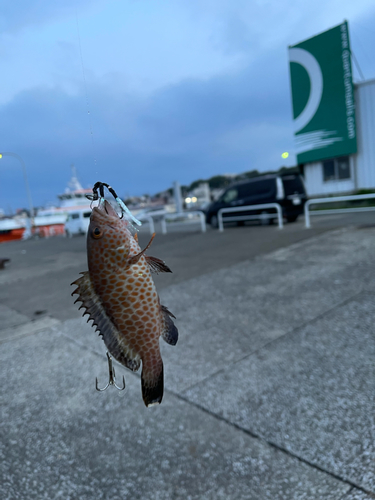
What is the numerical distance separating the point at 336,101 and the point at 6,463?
20.7 m

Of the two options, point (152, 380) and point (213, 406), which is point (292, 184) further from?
point (152, 380)

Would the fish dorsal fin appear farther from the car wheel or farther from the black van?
the car wheel

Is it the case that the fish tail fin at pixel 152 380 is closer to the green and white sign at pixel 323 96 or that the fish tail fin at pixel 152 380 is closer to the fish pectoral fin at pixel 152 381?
the fish pectoral fin at pixel 152 381

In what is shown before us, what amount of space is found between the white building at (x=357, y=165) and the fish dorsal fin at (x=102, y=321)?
21.0 m

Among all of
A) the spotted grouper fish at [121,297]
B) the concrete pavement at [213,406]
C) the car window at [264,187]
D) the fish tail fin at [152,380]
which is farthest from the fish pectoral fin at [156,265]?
the car window at [264,187]

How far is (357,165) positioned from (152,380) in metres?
21.4

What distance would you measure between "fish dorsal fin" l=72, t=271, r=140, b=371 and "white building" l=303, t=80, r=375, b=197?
827 inches

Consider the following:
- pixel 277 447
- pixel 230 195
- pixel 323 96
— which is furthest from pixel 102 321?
pixel 323 96

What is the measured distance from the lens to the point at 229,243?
36.2 ft

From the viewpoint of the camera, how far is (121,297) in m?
0.57

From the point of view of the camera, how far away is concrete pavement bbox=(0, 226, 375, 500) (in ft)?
8.45

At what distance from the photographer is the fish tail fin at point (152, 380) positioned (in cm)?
56

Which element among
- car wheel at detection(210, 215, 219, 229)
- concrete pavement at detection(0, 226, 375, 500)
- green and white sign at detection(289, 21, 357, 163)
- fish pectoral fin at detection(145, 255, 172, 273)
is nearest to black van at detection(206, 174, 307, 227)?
car wheel at detection(210, 215, 219, 229)

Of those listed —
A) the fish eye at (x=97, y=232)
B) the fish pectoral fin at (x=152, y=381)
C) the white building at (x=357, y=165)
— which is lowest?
the fish pectoral fin at (x=152, y=381)
